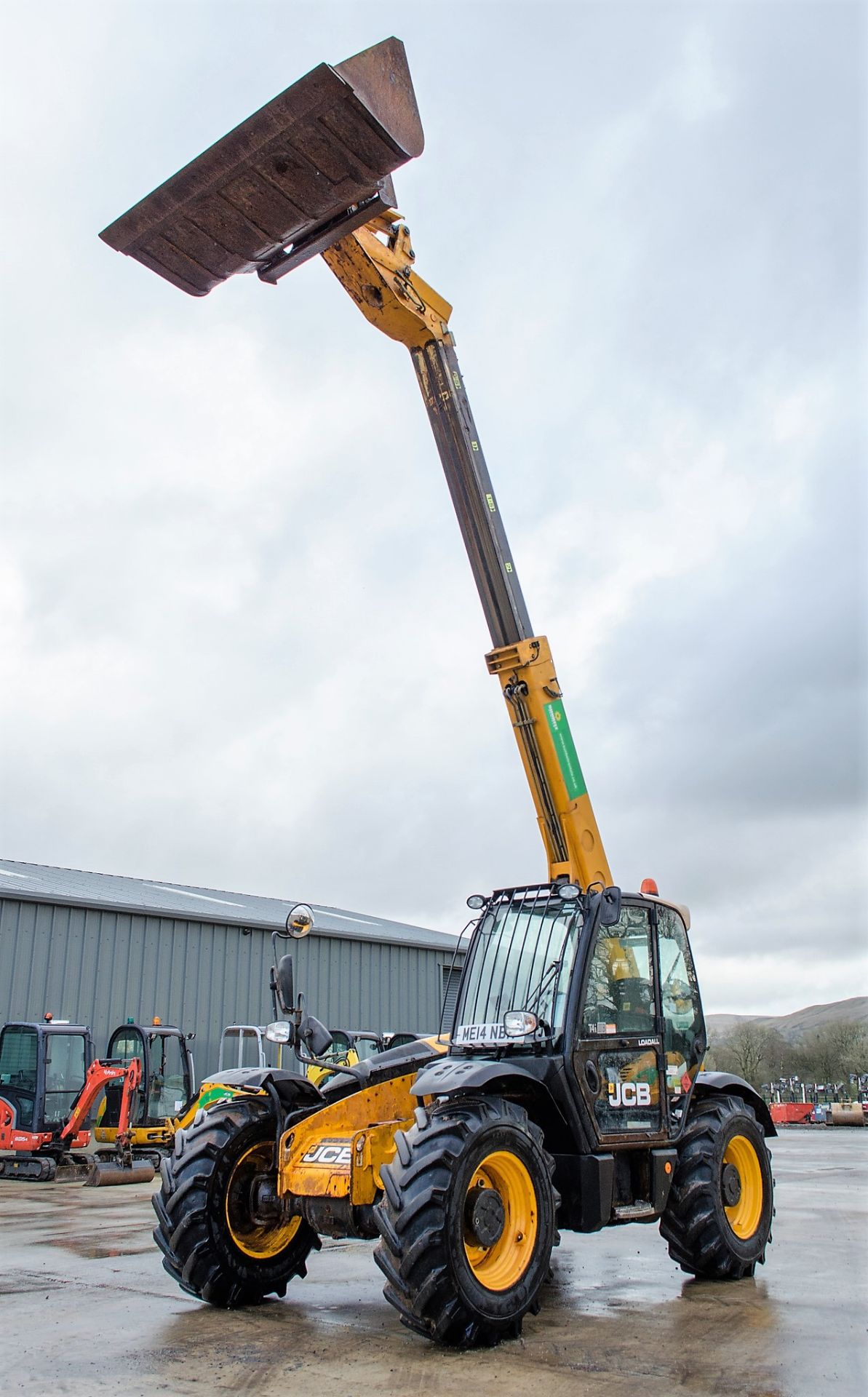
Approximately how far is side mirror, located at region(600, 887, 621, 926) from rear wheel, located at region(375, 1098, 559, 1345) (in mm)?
1364

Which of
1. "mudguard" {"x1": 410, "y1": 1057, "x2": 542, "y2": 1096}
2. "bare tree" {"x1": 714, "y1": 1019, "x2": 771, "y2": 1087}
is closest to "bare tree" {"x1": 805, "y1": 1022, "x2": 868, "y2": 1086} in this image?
"bare tree" {"x1": 714, "y1": 1019, "x2": 771, "y2": 1087}

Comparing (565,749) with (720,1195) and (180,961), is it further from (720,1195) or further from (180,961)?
(180,961)

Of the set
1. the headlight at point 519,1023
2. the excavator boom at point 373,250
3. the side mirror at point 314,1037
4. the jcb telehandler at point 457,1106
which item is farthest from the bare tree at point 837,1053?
the headlight at point 519,1023

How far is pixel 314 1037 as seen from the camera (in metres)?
6.88

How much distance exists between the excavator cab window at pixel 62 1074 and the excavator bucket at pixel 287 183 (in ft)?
43.1

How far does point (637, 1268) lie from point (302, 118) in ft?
26.2

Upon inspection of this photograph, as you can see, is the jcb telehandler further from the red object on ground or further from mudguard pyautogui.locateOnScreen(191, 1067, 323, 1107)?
the red object on ground

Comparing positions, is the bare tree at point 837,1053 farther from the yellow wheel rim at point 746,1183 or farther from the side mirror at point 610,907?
the side mirror at point 610,907

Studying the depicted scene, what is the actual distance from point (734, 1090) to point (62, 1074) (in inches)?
491

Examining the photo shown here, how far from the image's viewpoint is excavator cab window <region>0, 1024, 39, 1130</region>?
54.5ft

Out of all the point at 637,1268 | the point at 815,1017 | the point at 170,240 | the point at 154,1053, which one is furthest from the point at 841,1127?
the point at 815,1017

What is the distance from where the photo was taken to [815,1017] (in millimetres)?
156375

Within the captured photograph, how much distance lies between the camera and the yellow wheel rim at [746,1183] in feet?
24.9

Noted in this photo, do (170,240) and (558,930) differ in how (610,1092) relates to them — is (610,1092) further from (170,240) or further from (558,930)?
(170,240)
